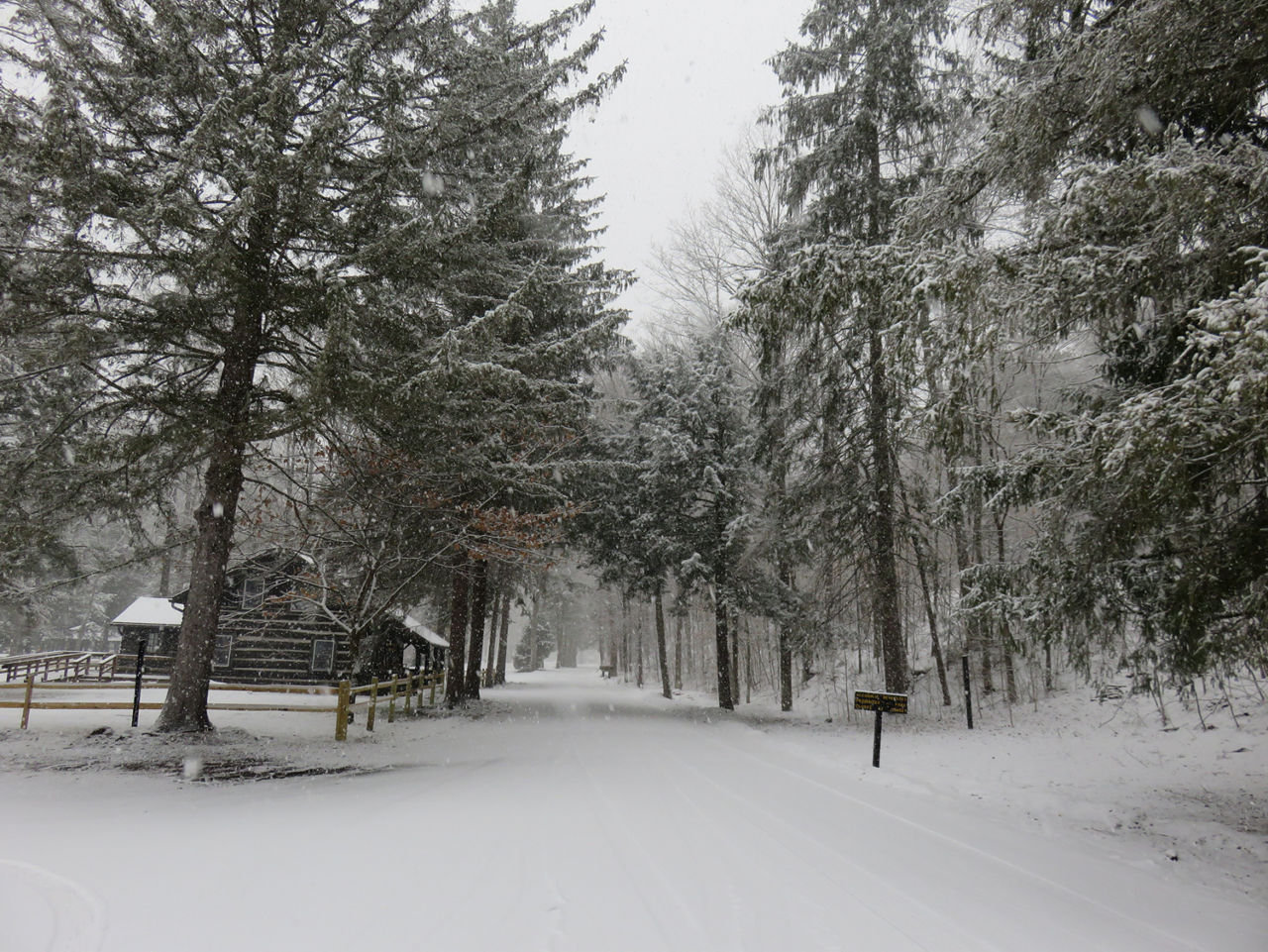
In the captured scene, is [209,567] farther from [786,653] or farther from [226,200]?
[786,653]

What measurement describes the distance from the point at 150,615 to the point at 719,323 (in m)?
24.9

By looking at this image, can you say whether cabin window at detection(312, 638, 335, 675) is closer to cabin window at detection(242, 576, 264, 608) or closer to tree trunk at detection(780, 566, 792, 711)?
cabin window at detection(242, 576, 264, 608)

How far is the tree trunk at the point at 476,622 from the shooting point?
17453 mm

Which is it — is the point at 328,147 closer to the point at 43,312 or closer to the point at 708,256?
the point at 43,312

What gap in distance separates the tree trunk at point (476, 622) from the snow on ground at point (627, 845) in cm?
738

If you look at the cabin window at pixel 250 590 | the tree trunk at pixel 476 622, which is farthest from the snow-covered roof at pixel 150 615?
the tree trunk at pixel 476 622

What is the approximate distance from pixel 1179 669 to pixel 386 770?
8.75 m

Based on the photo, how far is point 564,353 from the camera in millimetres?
10008

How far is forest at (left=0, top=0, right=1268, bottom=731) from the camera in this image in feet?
16.1

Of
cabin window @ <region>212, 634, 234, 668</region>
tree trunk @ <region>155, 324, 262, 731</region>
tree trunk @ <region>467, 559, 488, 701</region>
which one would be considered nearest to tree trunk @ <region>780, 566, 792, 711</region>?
tree trunk @ <region>467, 559, 488, 701</region>

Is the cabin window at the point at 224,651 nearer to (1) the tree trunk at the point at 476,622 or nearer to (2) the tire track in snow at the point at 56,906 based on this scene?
(1) the tree trunk at the point at 476,622

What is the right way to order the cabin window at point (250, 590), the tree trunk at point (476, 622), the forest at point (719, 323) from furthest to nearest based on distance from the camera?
the cabin window at point (250, 590) → the tree trunk at point (476, 622) → the forest at point (719, 323)

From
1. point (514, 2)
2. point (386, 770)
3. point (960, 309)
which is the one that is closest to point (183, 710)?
point (386, 770)

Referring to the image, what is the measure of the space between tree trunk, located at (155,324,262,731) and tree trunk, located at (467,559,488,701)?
765 cm
